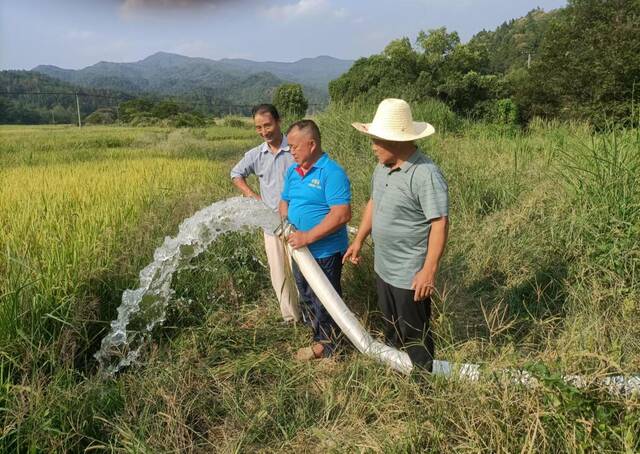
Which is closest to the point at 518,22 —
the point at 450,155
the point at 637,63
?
the point at 637,63

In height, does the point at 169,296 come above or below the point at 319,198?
below

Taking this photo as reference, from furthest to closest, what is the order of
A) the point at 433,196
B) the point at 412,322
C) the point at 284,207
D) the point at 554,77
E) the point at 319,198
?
the point at 554,77 < the point at 284,207 < the point at 319,198 < the point at 412,322 < the point at 433,196

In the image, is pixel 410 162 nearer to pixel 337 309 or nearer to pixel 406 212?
pixel 406 212

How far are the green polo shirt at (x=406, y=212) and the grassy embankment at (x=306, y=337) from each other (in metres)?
0.43

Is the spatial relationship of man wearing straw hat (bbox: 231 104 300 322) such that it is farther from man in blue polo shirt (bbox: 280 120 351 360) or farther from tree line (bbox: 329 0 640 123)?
tree line (bbox: 329 0 640 123)

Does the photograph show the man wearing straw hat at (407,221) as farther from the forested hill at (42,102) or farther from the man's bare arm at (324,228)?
the forested hill at (42,102)

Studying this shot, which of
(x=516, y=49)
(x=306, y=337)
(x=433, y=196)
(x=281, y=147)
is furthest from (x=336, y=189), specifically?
(x=516, y=49)

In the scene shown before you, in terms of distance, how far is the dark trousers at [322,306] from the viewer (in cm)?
238

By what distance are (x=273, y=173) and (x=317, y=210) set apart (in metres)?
0.81

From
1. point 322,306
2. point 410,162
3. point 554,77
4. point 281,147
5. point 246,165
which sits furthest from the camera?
point 554,77

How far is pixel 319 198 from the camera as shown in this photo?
7.57 ft

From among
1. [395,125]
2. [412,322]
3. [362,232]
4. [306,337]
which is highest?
[395,125]

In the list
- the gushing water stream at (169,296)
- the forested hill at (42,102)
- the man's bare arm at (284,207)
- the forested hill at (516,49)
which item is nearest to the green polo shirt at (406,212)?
the gushing water stream at (169,296)

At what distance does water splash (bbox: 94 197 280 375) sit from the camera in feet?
8.02
